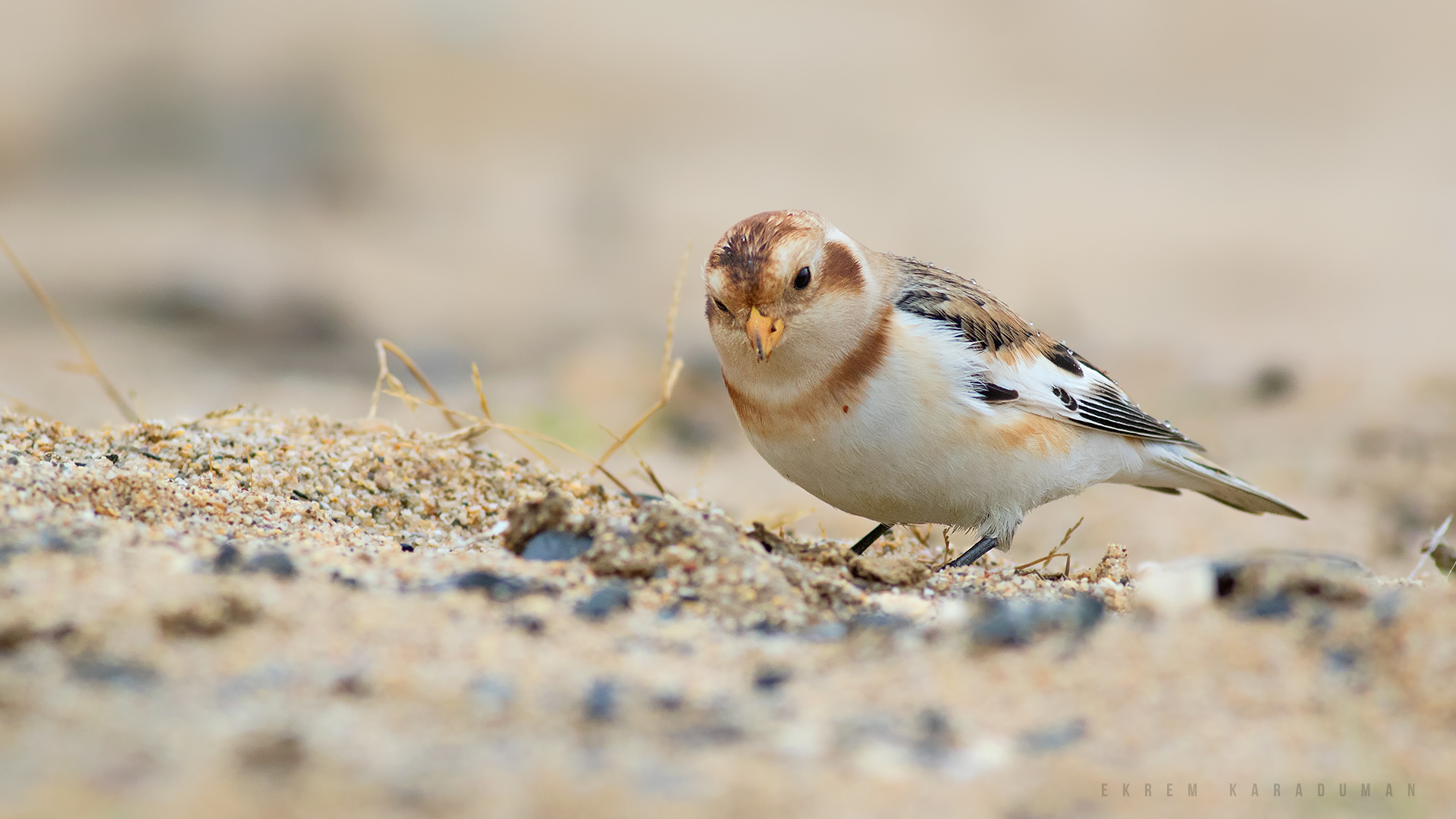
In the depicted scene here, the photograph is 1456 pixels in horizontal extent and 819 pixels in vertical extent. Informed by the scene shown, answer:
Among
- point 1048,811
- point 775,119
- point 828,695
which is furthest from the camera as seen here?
point 775,119

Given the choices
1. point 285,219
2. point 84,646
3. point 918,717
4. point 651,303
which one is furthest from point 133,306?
point 918,717

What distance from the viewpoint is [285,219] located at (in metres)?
12.7

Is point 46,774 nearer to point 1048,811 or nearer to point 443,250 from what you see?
point 1048,811

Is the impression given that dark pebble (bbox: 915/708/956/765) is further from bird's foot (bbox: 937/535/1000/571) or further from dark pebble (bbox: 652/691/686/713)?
bird's foot (bbox: 937/535/1000/571)

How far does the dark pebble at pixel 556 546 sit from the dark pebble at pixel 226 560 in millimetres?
633

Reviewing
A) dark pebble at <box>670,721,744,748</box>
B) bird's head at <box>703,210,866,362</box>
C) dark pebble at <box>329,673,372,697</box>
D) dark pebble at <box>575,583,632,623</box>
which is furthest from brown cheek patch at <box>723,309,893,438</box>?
dark pebble at <box>329,673,372,697</box>

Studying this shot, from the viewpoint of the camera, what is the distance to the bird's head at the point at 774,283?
367 centimetres

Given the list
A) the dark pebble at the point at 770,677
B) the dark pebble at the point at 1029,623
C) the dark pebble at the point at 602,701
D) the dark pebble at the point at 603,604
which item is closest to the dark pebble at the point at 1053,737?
the dark pebble at the point at 1029,623

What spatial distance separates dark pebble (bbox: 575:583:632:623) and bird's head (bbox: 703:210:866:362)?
1.10 meters

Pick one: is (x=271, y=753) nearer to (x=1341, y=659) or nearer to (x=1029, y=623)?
(x=1029, y=623)

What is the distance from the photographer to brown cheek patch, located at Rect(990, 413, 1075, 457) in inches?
149

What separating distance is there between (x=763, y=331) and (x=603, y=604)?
1.28m

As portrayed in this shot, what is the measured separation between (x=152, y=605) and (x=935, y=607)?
1.60 meters

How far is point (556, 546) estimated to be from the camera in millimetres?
2900
